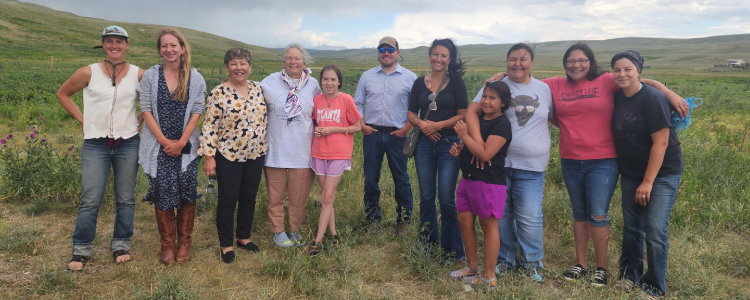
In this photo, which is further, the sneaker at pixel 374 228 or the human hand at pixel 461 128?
the sneaker at pixel 374 228

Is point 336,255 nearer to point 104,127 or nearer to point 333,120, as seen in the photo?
point 333,120

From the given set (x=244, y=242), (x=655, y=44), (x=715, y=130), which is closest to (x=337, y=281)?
(x=244, y=242)

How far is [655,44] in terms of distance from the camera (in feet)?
585

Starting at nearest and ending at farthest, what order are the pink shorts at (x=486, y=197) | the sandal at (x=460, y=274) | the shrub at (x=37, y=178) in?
the pink shorts at (x=486, y=197) < the sandal at (x=460, y=274) < the shrub at (x=37, y=178)

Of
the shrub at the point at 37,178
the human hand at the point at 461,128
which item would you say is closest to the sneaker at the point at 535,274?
the human hand at the point at 461,128

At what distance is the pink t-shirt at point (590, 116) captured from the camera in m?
3.33

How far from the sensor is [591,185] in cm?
341

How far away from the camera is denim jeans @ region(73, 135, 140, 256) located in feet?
11.5

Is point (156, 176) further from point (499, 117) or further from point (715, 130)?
point (715, 130)

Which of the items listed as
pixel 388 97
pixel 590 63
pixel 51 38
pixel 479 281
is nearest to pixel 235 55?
pixel 388 97

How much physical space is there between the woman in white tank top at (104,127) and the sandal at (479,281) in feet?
10.5

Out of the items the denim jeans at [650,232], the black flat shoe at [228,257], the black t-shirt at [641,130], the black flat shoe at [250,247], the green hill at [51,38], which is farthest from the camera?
the green hill at [51,38]

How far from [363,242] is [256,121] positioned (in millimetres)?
1757

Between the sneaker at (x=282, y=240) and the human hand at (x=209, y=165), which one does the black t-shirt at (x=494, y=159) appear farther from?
the human hand at (x=209, y=165)
